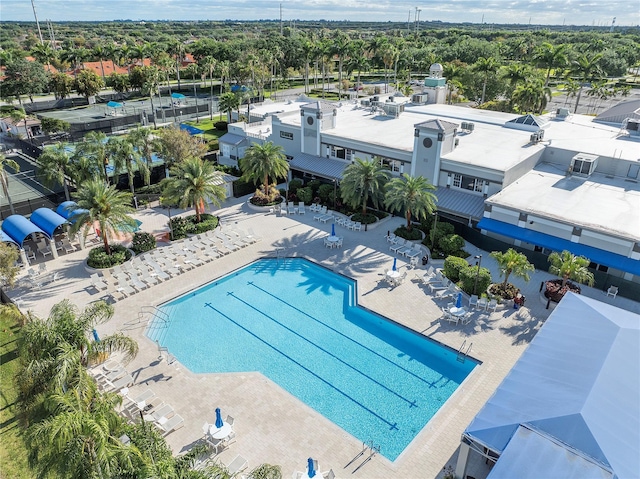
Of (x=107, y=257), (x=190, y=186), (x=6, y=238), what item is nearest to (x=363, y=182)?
(x=190, y=186)

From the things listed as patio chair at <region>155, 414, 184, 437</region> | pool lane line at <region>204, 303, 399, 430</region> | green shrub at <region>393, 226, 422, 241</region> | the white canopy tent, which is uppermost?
the white canopy tent

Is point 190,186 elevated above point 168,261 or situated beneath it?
elevated above

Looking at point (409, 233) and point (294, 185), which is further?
point (294, 185)

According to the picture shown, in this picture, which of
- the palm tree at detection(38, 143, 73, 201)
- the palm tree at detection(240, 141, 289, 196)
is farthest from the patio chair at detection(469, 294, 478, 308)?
the palm tree at detection(38, 143, 73, 201)

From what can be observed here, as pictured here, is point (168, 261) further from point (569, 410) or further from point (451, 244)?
point (569, 410)

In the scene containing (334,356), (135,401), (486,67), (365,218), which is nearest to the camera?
(135,401)

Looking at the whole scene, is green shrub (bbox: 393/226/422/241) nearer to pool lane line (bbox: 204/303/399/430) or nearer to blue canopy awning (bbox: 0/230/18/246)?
pool lane line (bbox: 204/303/399/430)
